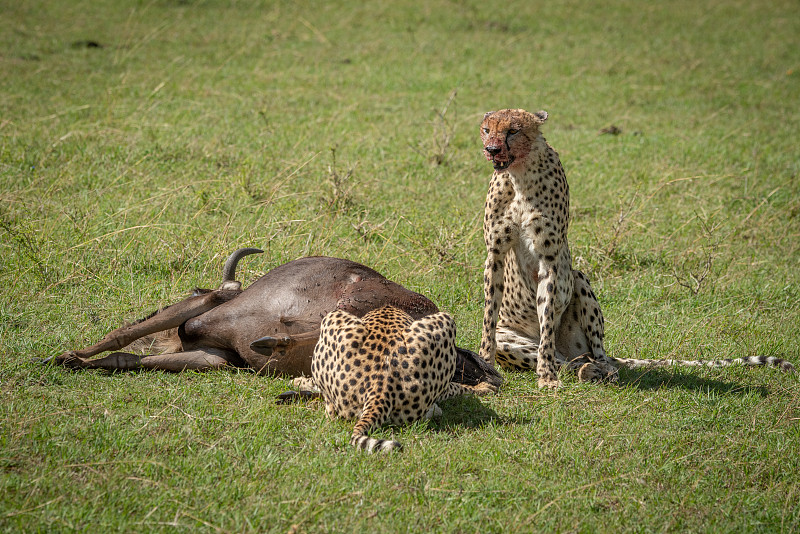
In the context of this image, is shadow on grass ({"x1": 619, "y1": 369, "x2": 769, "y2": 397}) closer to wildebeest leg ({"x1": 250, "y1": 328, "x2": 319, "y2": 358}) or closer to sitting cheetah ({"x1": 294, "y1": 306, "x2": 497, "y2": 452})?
sitting cheetah ({"x1": 294, "y1": 306, "x2": 497, "y2": 452})

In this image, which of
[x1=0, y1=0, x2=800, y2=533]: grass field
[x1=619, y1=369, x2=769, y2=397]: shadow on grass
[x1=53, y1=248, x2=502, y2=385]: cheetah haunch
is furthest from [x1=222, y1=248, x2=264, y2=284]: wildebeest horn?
[x1=619, y1=369, x2=769, y2=397]: shadow on grass

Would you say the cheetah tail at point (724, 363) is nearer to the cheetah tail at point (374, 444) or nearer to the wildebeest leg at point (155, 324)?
the cheetah tail at point (374, 444)

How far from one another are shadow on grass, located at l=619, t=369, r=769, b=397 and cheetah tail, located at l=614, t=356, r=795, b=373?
0.11 m

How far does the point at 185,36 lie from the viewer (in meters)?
14.5

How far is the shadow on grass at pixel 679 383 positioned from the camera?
577cm

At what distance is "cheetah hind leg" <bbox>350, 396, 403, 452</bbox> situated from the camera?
420cm

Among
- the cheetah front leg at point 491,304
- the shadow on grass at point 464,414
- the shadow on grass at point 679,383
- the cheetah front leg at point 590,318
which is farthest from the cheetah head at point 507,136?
the shadow on grass at point 679,383

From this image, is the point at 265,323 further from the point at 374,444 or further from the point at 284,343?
the point at 374,444

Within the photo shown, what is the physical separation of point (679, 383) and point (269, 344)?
9.69 feet

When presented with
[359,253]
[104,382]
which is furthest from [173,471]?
[359,253]

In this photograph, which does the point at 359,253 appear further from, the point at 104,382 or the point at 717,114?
the point at 717,114

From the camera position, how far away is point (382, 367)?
15.1 feet

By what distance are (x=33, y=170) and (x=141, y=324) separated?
442cm

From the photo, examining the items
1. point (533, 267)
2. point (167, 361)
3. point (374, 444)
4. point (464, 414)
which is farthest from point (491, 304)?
point (167, 361)
